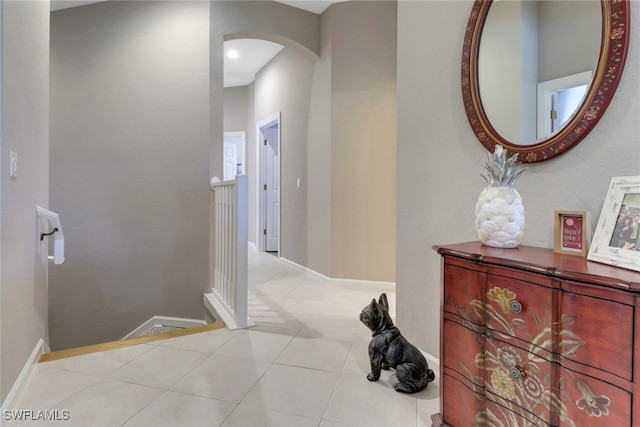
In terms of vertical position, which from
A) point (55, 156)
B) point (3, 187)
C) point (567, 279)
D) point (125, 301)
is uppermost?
point (55, 156)

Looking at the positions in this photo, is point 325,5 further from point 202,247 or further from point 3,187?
point 3,187

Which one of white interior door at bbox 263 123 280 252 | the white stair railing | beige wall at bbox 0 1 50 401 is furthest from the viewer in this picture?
white interior door at bbox 263 123 280 252

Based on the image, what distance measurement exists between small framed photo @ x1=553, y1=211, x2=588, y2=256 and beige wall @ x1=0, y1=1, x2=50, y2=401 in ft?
6.63

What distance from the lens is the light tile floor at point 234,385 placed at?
133cm

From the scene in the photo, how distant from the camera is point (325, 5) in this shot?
3357 mm

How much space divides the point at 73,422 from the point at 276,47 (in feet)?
14.2

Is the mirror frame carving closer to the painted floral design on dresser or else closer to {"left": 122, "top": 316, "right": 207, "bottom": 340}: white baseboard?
the painted floral design on dresser

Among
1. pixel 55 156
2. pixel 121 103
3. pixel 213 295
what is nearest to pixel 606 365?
pixel 213 295

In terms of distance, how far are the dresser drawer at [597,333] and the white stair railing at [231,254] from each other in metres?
1.75

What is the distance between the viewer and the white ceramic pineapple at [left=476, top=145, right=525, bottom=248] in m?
1.18

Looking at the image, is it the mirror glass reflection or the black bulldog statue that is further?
the black bulldog statue

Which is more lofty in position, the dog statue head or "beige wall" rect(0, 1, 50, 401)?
"beige wall" rect(0, 1, 50, 401)

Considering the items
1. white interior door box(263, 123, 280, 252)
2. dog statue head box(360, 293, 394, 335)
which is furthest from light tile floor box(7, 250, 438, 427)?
white interior door box(263, 123, 280, 252)
